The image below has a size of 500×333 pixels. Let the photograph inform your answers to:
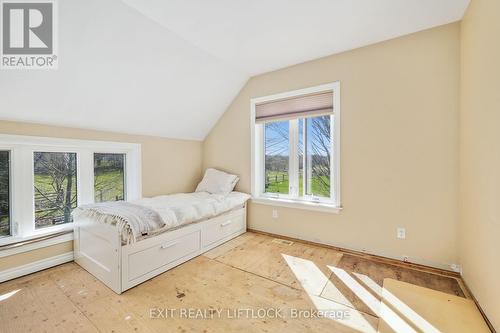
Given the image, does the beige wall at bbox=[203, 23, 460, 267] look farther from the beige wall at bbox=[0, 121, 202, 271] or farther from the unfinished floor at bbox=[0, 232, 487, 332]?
the beige wall at bbox=[0, 121, 202, 271]

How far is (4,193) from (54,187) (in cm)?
39

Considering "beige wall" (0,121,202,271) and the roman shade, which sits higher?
the roman shade

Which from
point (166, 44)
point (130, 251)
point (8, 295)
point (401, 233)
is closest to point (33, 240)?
point (8, 295)

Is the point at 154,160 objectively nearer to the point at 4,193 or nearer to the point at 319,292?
the point at 4,193

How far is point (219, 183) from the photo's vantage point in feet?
11.5

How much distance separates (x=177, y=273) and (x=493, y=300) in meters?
2.47

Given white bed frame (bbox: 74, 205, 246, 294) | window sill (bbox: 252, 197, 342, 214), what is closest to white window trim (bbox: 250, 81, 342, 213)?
window sill (bbox: 252, 197, 342, 214)

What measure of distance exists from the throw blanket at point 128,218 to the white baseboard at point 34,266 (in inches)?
21.7

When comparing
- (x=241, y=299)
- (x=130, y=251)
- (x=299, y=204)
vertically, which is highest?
(x=299, y=204)

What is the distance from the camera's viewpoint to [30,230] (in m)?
2.27

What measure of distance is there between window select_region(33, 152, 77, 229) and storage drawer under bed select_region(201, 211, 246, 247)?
162 cm

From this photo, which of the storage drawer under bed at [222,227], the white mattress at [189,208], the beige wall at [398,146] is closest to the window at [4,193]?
the white mattress at [189,208]

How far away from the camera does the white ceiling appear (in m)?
1.84

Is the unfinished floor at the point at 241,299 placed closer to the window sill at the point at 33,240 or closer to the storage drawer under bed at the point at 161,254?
the storage drawer under bed at the point at 161,254
